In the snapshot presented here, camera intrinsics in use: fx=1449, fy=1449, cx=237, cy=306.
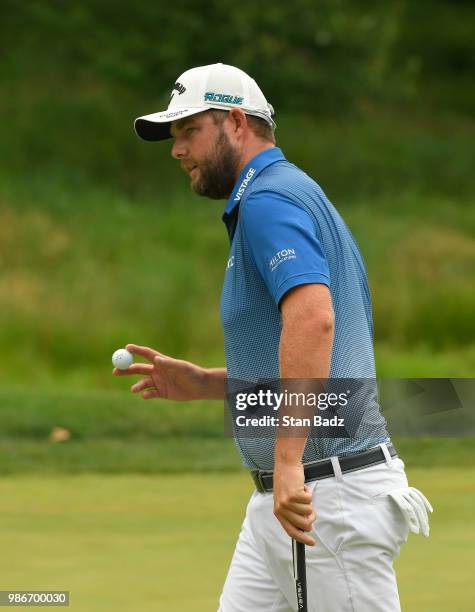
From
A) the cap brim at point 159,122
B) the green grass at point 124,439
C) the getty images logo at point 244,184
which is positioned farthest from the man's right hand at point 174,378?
the green grass at point 124,439

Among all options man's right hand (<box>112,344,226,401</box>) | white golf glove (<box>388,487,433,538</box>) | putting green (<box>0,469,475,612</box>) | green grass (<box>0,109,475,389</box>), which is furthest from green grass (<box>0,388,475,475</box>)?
white golf glove (<box>388,487,433,538</box>)

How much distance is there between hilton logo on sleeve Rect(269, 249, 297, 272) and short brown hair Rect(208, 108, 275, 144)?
1.58 feet

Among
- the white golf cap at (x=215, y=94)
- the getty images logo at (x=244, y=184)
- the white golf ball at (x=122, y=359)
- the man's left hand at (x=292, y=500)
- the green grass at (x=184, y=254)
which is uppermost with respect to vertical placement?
the green grass at (x=184, y=254)

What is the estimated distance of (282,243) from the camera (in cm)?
320

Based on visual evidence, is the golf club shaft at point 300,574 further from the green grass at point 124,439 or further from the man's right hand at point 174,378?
the green grass at point 124,439

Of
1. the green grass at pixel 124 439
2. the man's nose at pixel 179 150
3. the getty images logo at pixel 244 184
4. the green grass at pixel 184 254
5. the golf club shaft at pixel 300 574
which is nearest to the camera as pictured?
the golf club shaft at pixel 300 574

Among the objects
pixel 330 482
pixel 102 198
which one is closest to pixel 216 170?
pixel 330 482

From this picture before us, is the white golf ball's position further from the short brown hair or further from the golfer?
the short brown hair

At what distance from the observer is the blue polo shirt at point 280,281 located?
322 centimetres

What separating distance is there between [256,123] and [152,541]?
3191 mm

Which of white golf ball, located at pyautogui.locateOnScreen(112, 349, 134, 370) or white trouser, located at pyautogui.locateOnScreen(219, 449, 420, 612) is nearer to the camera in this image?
white trouser, located at pyautogui.locateOnScreen(219, 449, 420, 612)

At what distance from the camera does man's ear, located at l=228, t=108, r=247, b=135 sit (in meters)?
3.53

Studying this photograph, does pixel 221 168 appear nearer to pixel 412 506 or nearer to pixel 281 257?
pixel 281 257

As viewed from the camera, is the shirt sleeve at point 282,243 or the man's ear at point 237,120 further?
the man's ear at point 237,120
